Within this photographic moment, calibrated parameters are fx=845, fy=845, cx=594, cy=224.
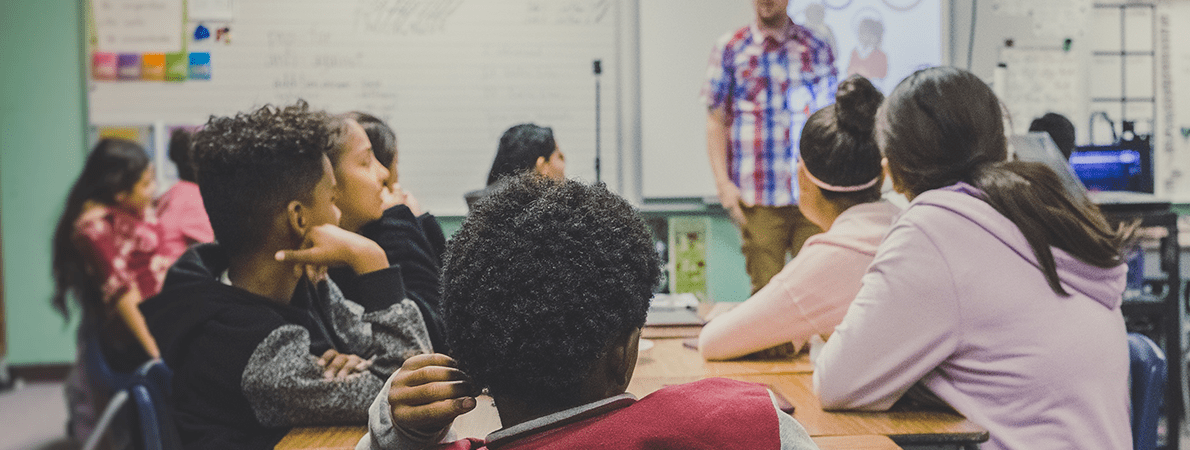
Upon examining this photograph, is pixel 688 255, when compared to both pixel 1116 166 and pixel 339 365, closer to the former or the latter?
pixel 1116 166

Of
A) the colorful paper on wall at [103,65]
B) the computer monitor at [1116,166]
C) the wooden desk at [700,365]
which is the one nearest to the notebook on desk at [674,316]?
the wooden desk at [700,365]

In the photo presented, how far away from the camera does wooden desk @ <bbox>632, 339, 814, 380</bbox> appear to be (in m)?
1.60

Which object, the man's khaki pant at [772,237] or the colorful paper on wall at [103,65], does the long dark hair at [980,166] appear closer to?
the man's khaki pant at [772,237]

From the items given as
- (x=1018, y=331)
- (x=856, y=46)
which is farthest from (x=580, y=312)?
(x=856, y=46)

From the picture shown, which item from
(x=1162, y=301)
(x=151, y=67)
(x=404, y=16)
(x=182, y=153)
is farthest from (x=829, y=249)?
(x=151, y=67)

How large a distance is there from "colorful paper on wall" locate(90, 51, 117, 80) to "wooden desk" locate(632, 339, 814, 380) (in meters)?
3.39

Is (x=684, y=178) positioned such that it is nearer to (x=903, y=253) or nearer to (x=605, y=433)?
(x=903, y=253)

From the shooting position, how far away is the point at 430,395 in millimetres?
843

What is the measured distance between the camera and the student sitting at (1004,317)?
1.26 meters

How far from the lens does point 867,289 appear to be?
134 cm

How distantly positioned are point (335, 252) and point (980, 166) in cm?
107

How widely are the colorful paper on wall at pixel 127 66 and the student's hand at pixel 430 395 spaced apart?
12.4ft

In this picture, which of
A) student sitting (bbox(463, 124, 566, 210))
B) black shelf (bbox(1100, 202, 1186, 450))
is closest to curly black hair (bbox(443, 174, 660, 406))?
student sitting (bbox(463, 124, 566, 210))

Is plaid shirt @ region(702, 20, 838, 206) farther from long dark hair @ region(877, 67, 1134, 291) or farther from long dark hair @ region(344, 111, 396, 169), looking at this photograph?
long dark hair @ region(877, 67, 1134, 291)
